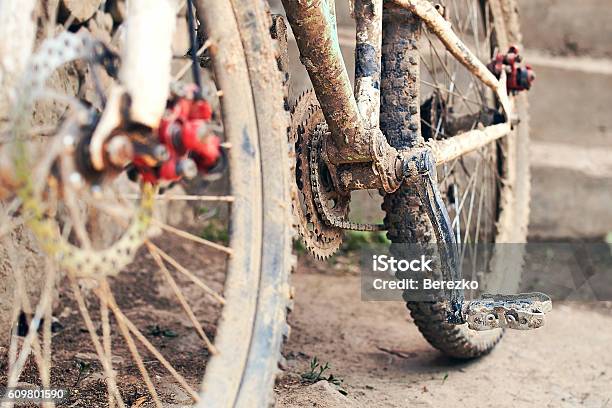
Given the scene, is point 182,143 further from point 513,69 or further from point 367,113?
point 513,69

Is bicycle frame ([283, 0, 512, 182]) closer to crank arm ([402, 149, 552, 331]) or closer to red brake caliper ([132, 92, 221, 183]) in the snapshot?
crank arm ([402, 149, 552, 331])

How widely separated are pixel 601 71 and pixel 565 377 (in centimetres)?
211

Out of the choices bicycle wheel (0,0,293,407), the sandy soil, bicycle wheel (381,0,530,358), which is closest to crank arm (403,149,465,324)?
bicycle wheel (381,0,530,358)

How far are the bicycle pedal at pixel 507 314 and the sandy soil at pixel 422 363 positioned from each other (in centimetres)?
39

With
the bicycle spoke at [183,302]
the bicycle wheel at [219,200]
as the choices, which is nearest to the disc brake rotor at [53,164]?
the bicycle wheel at [219,200]

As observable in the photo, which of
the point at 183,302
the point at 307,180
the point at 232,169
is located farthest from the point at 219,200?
the point at 307,180

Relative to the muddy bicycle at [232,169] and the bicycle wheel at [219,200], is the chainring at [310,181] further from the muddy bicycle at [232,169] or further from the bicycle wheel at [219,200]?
the bicycle wheel at [219,200]

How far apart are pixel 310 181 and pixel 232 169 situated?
25.0 inches

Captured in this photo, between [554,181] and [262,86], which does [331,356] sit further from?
[554,181]

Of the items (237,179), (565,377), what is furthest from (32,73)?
(565,377)

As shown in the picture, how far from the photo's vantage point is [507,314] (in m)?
2.12

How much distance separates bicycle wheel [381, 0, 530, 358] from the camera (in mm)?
2270

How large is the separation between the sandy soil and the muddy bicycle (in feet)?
0.44

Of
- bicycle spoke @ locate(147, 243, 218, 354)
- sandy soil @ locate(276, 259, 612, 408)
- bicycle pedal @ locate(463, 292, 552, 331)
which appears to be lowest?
sandy soil @ locate(276, 259, 612, 408)
